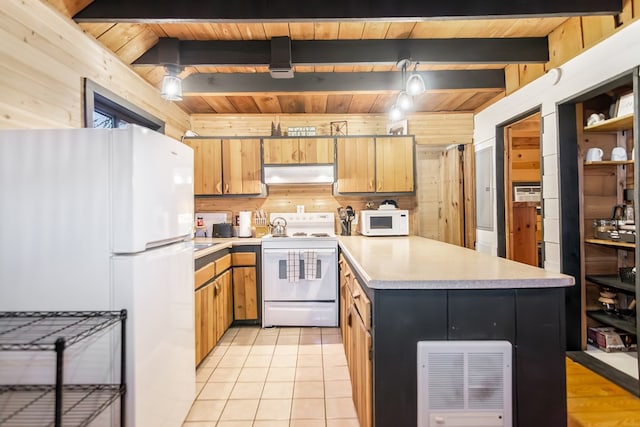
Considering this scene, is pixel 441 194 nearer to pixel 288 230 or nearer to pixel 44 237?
pixel 288 230

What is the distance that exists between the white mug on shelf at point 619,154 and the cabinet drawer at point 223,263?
3.47 m

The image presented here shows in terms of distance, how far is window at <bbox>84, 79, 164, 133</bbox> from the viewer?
212cm

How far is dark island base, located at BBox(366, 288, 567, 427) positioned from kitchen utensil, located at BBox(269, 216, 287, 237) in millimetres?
2530

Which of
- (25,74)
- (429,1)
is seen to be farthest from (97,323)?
(429,1)

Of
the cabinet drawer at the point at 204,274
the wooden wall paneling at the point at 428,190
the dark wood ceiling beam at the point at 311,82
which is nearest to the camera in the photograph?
the cabinet drawer at the point at 204,274

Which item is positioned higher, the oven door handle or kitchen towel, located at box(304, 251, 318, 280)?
the oven door handle

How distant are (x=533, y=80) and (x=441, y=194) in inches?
64.1

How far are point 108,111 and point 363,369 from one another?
2631 millimetres

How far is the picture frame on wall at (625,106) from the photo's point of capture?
2250 mm

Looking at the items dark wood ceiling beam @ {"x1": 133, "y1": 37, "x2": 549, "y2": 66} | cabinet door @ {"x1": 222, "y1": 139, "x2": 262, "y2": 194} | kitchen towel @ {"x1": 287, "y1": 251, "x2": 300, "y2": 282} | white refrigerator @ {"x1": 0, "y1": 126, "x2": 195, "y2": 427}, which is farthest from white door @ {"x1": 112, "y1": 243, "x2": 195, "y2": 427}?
cabinet door @ {"x1": 222, "y1": 139, "x2": 262, "y2": 194}

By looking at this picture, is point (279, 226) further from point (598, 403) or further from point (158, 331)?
point (598, 403)

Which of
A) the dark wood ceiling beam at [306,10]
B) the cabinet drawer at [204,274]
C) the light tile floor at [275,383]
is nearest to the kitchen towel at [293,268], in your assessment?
the light tile floor at [275,383]

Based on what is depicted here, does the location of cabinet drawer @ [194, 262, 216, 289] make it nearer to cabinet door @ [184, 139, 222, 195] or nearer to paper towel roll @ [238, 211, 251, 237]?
paper towel roll @ [238, 211, 251, 237]

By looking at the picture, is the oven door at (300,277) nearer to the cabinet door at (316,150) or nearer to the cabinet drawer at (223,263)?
the cabinet drawer at (223,263)
